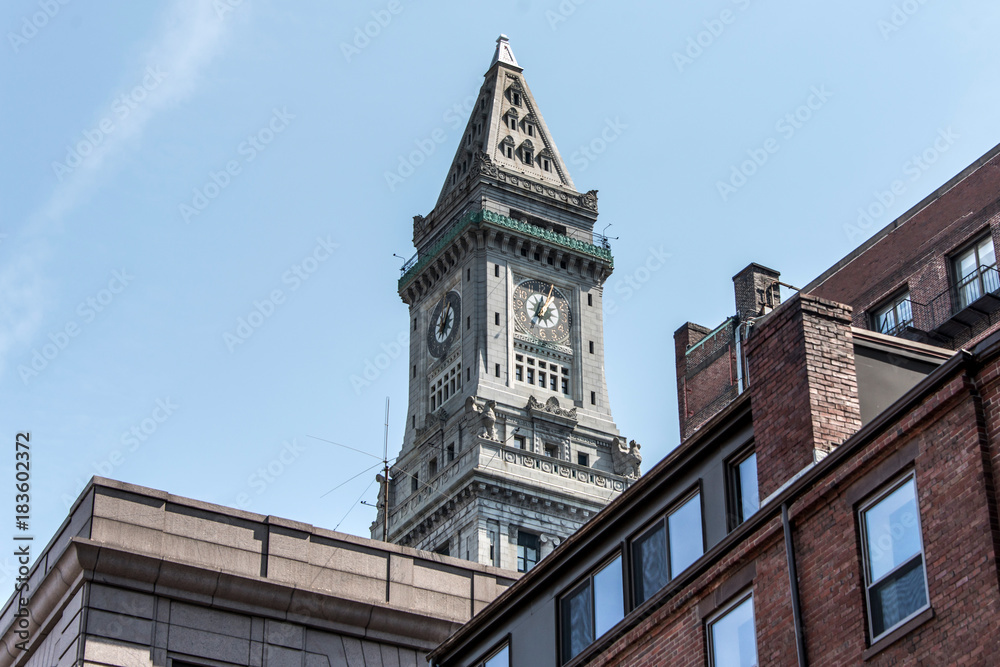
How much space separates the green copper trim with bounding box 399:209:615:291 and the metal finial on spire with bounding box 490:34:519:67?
19.6 meters

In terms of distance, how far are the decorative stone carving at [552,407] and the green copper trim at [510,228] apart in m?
13.0

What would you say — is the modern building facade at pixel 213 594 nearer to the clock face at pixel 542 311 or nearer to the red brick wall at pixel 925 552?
the red brick wall at pixel 925 552

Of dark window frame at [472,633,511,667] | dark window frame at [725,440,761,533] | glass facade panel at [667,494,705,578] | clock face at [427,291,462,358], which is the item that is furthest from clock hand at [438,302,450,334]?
dark window frame at [725,440,761,533]

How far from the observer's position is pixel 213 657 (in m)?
30.2

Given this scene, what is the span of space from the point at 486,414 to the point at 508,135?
28.4 metres

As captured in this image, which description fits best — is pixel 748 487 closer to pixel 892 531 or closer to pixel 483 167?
pixel 892 531

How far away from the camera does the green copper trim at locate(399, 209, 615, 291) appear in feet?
399

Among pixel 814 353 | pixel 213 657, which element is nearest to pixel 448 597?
pixel 213 657

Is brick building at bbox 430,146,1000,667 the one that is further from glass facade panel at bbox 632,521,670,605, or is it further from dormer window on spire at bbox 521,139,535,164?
dormer window on spire at bbox 521,139,535,164

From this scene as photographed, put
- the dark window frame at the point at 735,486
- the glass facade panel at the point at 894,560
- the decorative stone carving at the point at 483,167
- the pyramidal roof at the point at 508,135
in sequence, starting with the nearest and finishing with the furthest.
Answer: the glass facade panel at the point at 894,560
the dark window frame at the point at 735,486
the decorative stone carving at the point at 483,167
the pyramidal roof at the point at 508,135

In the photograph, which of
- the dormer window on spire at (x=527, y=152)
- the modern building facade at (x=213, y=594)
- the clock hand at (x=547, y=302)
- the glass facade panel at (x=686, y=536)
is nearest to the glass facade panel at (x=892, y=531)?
the glass facade panel at (x=686, y=536)

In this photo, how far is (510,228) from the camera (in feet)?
399

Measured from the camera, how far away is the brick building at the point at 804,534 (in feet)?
60.5

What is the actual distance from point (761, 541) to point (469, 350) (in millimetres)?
96227
